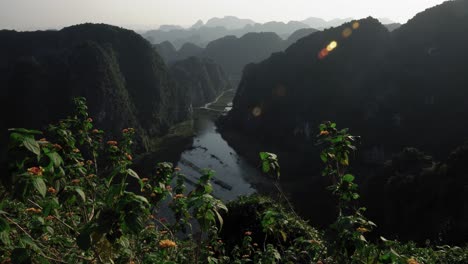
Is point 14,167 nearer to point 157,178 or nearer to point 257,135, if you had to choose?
point 157,178

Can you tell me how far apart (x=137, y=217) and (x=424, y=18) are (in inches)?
4328

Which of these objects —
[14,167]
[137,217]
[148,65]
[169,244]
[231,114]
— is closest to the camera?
[137,217]

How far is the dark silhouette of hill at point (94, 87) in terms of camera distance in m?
98.2

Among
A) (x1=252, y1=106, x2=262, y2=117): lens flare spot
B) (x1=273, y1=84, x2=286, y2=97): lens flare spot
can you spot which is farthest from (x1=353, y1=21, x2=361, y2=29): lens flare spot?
(x1=252, y1=106, x2=262, y2=117): lens flare spot

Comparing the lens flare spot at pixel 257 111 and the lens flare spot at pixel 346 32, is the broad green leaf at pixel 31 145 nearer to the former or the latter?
the lens flare spot at pixel 257 111

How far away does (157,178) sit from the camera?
22.3 feet

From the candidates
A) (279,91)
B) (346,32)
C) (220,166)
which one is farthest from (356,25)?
(220,166)

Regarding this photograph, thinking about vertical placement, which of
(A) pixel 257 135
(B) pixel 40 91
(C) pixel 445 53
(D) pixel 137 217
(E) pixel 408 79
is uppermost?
(D) pixel 137 217

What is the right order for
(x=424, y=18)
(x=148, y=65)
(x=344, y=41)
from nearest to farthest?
1. (x=424, y=18)
2. (x=344, y=41)
3. (x=148, y=65)

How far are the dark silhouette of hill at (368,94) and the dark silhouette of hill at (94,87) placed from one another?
26.2 m

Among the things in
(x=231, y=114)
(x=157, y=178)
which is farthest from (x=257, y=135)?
(x=157, y=178)

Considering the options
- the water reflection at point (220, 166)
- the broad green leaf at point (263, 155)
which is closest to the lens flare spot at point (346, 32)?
the water reflection at point (220, 166)

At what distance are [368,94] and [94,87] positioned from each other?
234 feet

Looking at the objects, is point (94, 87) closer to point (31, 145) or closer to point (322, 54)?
point (322, 54)
